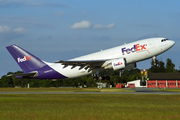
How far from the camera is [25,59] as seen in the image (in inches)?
2197

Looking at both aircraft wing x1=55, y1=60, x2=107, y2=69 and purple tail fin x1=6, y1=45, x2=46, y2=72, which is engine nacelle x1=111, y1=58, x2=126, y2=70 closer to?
aircraft wing x1=55, y1=60, x2=107, y2=69

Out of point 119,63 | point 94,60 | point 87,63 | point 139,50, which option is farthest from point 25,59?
point 139,50

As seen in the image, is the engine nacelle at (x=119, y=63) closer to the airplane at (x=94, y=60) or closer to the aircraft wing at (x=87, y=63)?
the airplane at (x=94, y=60)

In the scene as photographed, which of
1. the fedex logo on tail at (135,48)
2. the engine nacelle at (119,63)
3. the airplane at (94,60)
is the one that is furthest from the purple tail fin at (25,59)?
the fedex logo on tail at (135,48)

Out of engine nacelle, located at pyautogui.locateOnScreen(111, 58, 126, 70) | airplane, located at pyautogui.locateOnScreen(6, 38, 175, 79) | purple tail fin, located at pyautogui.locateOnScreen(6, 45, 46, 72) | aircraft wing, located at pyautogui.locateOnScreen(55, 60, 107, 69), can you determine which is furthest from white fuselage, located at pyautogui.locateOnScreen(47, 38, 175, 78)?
purple tail fin, located at pyautogui.locateOnScreen(6, 45, 46, 72)

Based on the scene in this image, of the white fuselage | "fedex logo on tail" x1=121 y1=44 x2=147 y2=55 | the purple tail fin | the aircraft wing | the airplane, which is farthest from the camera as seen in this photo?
the purple tail fin

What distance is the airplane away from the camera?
47062 mm

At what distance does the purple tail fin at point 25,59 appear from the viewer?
55.2 m

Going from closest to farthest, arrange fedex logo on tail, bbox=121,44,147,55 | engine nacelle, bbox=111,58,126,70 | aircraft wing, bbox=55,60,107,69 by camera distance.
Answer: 1. fedex logo on tail, bbox=121,44,147,55
2. engine nacelle, bbox=111,58,126,70
3. aircraft wing, bbox=55,60,107,69

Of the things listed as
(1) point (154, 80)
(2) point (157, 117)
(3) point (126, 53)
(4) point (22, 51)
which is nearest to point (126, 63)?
(3) point (126, 53)

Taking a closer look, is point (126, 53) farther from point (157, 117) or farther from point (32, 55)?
point (157, 117)

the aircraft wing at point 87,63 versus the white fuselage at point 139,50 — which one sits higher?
the white fuselage at point 139,50

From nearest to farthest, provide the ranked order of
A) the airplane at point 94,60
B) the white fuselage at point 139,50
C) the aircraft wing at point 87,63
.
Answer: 1. the white fuselage at point 139,50
2. the airplane at point 94,60
3. the aircraft wing at point 87,63

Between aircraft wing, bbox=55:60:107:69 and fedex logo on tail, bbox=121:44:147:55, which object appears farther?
aircraft wing, bbox=55:60:107:69
